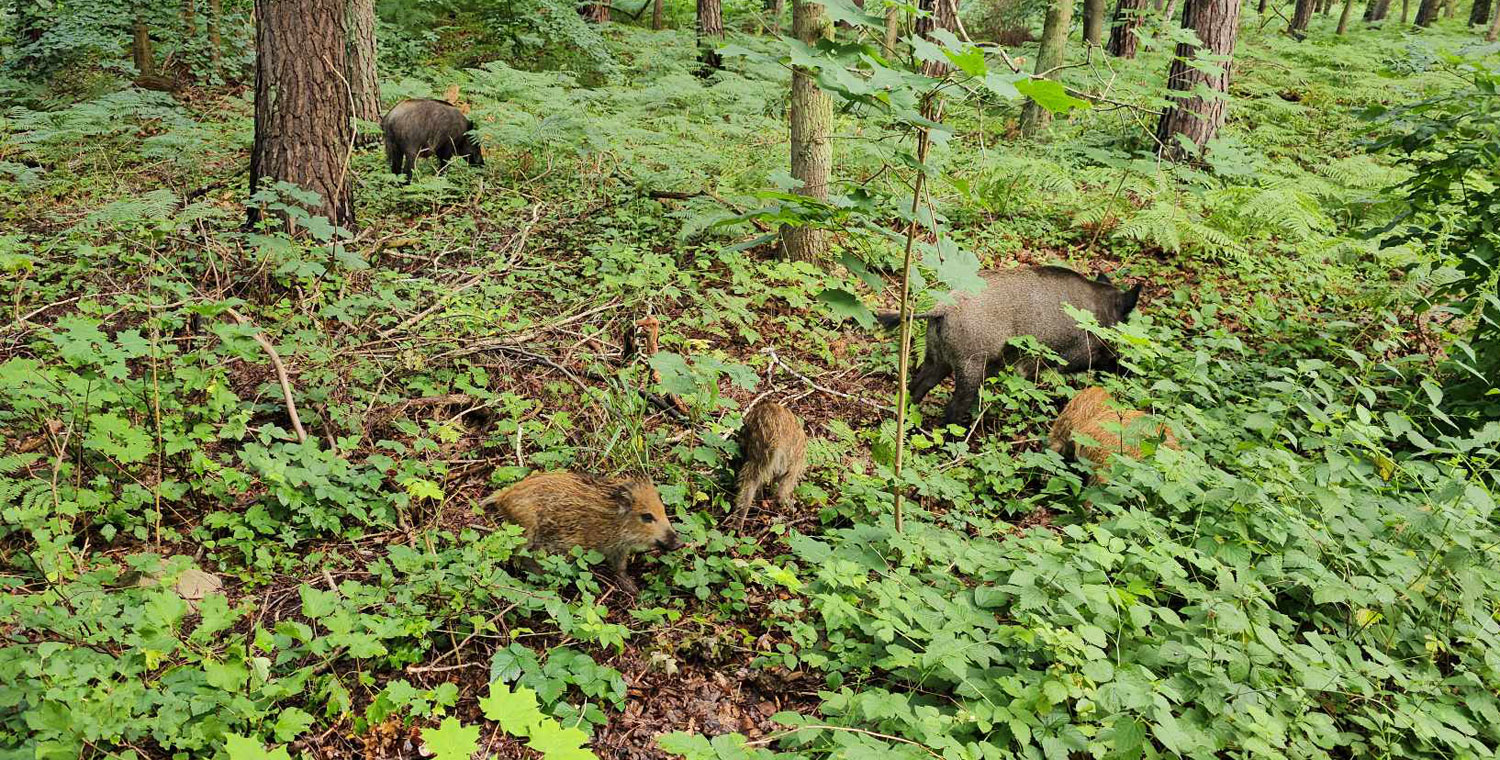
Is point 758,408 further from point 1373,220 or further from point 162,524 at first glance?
point 1373,220

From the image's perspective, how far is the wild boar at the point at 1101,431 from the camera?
14.1 ft

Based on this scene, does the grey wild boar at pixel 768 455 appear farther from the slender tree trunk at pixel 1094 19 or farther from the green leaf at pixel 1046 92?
the slender tree trunk at pixel 1094 19

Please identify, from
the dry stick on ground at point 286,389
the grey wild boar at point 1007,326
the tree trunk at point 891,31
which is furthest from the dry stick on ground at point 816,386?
the dry stick on ground at point 286,389

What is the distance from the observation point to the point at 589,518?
153 inches

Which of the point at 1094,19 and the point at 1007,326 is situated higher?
the point at 1094,19

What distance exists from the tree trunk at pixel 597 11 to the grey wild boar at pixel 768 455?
14.5m

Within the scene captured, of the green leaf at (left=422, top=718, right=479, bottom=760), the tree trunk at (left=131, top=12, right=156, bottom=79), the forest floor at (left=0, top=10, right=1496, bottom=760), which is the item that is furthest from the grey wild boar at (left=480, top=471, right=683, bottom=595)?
the tree trunk at (left=131, top=12, right=156, bottom=79)

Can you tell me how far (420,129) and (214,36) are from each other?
6.97m

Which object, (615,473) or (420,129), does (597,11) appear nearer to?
(420,129)

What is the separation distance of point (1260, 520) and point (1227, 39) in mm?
8249

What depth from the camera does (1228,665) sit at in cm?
283

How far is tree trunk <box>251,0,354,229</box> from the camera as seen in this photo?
6023mm

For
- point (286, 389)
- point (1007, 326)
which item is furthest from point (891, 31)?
point (286, 389)

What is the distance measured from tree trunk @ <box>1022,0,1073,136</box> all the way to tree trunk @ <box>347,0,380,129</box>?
7.92m
